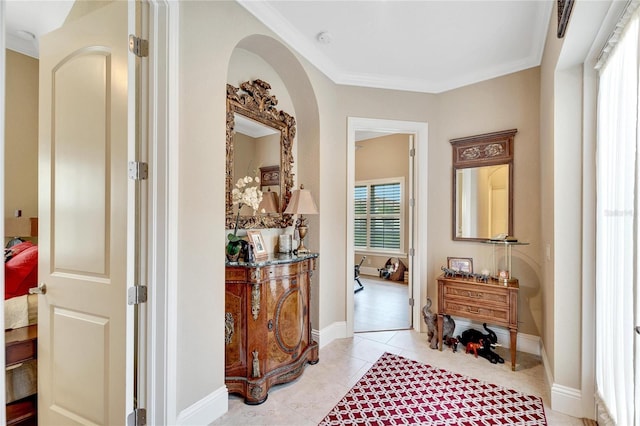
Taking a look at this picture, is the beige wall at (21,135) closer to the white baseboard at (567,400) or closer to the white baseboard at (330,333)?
the white baseboard at (330,333)

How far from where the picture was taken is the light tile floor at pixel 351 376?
194cm

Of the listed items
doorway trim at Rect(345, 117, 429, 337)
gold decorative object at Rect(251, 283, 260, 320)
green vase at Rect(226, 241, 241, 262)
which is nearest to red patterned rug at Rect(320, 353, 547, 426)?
gold decorative object at Rect(251, 283, 260, 320)

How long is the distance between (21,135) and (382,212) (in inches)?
218

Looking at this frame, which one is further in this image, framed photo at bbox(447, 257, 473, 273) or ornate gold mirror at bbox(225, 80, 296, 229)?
framed photo at bbox(447, 257, 473, 273)

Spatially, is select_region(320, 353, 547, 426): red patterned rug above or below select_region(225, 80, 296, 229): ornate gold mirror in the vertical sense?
below

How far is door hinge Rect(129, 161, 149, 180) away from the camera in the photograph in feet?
4.89

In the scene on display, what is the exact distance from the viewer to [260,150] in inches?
104

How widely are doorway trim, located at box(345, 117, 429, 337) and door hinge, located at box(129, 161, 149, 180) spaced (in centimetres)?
210

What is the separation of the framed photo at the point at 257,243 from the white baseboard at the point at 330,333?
3.61ft

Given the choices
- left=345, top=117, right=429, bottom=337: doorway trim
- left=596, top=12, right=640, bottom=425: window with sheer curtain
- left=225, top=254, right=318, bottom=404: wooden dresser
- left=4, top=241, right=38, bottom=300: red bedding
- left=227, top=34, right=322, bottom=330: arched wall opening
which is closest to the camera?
left=596, top=12, right=640, bottom=425: window with sheer curtain

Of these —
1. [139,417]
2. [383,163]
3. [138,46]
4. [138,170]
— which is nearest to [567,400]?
[139,417]

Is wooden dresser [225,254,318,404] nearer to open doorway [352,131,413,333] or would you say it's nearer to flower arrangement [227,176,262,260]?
flower arrangement [227,176,262,260]

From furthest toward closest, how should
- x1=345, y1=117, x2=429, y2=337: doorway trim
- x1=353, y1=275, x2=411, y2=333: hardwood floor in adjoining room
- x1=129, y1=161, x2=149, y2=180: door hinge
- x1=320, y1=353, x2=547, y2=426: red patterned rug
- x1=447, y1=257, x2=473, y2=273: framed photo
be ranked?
x1=353, y1=275, x2=411, y2=333: hardwood floor in adjoining room
x1=345, y1=117, x2=429, y2=337: doorway trim
x1=447, y1=257, x2=473, y2=273: framed photo
x1=320, y1=353, x2=547, y2=426: red patterned rug
x1=129, y1=161, x2=149, y2=180: door hinge

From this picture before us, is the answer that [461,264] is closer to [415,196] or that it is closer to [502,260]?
[502,260]
